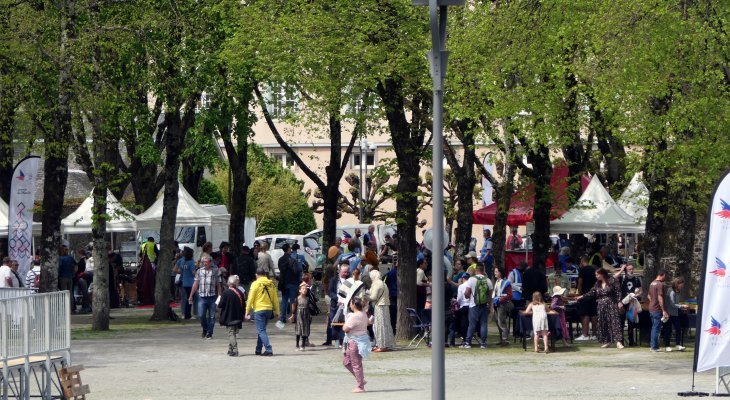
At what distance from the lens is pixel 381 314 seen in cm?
2612

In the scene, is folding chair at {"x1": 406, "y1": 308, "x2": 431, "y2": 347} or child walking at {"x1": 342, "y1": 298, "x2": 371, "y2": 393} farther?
folding chair at {"x1": 406, "y1": 308, "x2": 431, "y2": 347}

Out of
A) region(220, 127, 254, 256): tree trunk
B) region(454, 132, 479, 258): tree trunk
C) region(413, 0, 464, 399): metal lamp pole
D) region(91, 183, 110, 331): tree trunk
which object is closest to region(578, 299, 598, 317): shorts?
region(454, 132, 479, 258): tree trunk

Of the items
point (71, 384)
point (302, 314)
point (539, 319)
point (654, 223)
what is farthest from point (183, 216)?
point (71, 384)

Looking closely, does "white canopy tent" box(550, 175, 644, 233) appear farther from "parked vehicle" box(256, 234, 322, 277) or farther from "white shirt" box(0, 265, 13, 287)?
"parked vehicle" box(256, 234, 322, 277)

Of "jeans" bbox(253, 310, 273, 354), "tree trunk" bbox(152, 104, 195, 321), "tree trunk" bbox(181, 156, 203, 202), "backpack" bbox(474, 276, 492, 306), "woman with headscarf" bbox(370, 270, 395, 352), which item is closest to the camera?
"jeans" bbox(253, 310, 273, 354)

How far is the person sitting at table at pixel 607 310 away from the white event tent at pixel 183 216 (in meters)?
15.9

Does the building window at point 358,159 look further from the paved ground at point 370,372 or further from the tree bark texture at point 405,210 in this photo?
the paved ground at point 370,372

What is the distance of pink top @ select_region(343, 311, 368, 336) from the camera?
66.9 ft

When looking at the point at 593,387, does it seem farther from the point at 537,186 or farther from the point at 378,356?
the point at 537,186

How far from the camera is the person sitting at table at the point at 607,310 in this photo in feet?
88.1

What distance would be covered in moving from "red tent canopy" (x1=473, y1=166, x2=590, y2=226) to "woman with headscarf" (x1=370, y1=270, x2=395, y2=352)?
7378 millimetres

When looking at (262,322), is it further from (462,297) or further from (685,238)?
(685,238)

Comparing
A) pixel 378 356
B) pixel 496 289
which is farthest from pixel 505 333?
pixel 378 356

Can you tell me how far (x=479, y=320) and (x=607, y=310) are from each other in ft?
7.89
